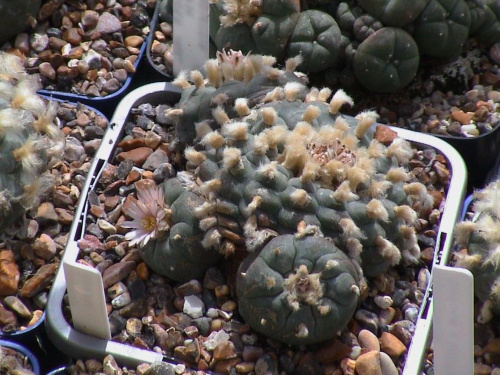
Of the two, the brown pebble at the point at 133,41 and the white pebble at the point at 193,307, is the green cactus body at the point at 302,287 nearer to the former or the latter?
the white pebble at the point at 193,307

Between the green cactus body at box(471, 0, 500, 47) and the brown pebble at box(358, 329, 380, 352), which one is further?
the green cactus body at box(471, 0, 500, 47)

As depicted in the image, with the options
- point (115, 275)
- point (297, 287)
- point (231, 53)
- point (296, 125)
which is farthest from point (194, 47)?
point (297, 287)

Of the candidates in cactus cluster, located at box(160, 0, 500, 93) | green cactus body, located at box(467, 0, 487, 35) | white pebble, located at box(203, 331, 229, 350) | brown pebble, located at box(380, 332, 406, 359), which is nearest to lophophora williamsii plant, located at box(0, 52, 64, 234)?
white pebble, located at box(203, 331, 229, 350)

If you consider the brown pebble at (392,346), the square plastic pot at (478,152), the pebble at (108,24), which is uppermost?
the pebble at (108,24)

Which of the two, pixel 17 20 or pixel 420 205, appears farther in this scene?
pixel 17 20

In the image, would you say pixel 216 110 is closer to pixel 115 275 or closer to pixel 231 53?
pixel 231 53

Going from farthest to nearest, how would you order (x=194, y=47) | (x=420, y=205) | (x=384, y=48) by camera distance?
(x=384, y=48)
(x=194, y=47)
(x=420, y=205)

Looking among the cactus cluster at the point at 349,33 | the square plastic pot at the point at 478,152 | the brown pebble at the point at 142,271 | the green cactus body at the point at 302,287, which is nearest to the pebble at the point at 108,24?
the cactus cluster at the point at 349,33

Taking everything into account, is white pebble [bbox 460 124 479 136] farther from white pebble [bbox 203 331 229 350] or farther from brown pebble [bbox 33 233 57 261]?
brown pebble [bbox 33 233 57 261]
